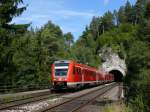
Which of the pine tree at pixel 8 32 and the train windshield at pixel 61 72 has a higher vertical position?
the pine tree at pixel 8 32

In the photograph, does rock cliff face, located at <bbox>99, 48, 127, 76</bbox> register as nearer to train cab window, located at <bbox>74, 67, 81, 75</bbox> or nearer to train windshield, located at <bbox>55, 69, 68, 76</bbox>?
train cab window, located at <bbox>74, 67, 81, 75</bbox>

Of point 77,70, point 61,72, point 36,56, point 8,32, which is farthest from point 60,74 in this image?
point 36,56

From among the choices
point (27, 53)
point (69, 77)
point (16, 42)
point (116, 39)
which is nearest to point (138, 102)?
point (69, 77)

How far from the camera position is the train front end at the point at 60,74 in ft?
139

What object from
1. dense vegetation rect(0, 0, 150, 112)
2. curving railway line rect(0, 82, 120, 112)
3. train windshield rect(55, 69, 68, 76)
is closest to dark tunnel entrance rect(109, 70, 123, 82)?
dense vegetation rect(0, 0, 150, 112)

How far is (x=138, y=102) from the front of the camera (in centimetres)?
1759

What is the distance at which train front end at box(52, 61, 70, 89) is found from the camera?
139 ft

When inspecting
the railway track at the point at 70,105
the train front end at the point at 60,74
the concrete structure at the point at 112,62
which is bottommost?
the railway track at the point at 70,105

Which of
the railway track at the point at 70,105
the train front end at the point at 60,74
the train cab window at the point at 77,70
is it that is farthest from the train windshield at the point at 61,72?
the railway track at the point at 70,105

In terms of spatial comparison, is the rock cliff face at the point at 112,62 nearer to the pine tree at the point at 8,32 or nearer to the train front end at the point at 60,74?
the pine tree at the point at 8,32

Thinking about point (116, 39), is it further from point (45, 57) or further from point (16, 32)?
point (16, 32)

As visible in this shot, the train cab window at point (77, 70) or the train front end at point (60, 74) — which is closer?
the train front end at point (60, 74)

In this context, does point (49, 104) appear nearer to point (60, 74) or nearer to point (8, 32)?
point (60, 74)

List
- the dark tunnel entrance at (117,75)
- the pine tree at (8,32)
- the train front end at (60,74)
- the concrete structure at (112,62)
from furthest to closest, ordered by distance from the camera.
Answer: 1. the dark tunnel entrance at (117,75)
2. the concrete structure at (112,62)
3. the train front end at (60,74)
4. the pine tree at (8,32)
